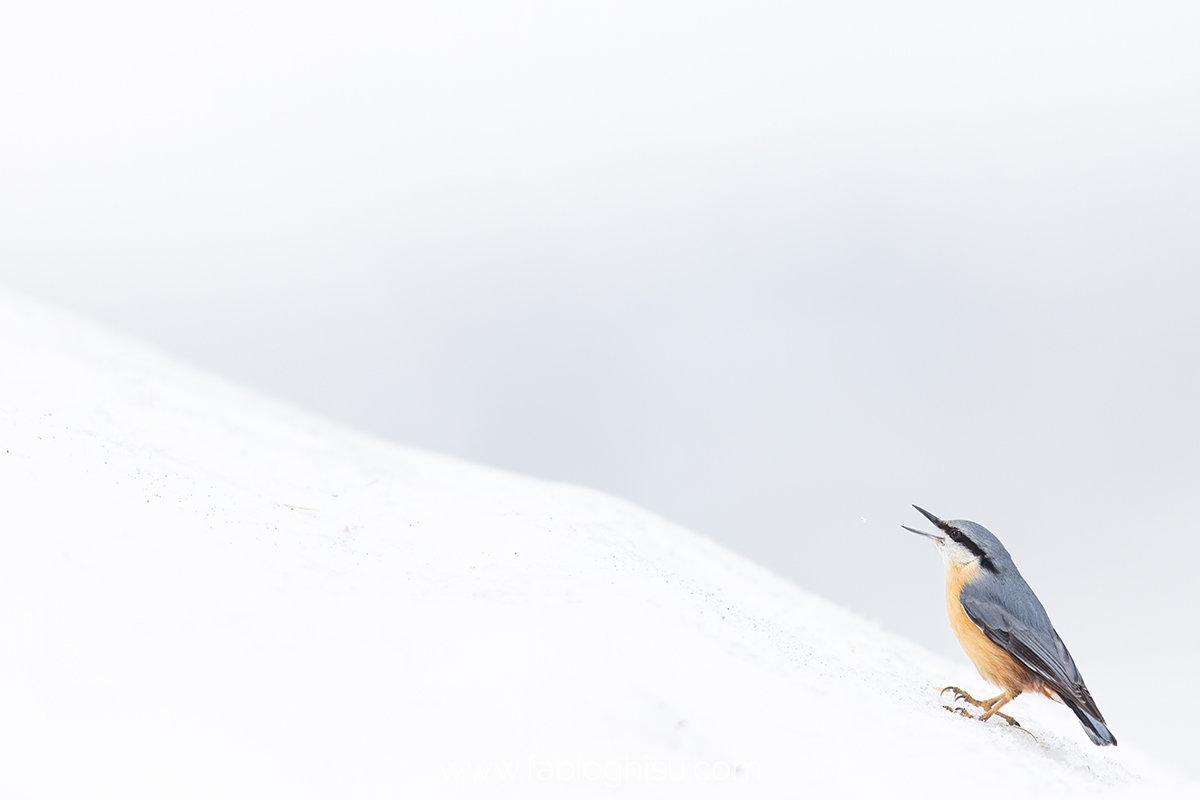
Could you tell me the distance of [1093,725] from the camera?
4.17 meters

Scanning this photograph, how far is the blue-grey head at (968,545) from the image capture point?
4539 millimetres

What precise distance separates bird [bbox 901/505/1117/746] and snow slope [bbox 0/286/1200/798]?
0.84 ft

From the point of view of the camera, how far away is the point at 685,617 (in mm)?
4062

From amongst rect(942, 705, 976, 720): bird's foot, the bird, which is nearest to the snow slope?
rect(942, 705, 976, 720): bird's foot

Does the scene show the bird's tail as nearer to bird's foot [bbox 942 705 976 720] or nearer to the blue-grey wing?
the blue-grey wing

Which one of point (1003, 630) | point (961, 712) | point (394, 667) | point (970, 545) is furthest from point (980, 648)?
point (394, 667)

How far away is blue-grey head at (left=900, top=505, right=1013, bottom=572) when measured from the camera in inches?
179

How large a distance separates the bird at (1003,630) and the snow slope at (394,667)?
0.84 ft

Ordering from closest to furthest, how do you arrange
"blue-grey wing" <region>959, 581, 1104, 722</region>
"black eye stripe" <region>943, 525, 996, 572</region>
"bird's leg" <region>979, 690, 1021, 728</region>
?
1. "blue-grey wing" <region>959, 581, 1104, 722</region>
2. "bird's leg" <region>979, 690, 1021, 728</region>
3. "black eye stripe" <region>943, 525, 996, 572</region>

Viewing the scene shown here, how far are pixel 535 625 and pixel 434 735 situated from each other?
0.77m

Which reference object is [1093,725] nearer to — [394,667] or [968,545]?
[968,545]

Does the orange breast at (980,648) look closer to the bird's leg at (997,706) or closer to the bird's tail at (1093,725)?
the bird's leg at (997,706)

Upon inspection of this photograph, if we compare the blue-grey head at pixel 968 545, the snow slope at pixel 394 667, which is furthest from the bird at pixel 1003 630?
the snow slope at pixel 394 667

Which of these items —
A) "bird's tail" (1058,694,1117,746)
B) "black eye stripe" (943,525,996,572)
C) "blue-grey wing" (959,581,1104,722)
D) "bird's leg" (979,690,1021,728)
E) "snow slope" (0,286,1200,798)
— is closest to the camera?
"snow slope" (0,286,1200,798)
